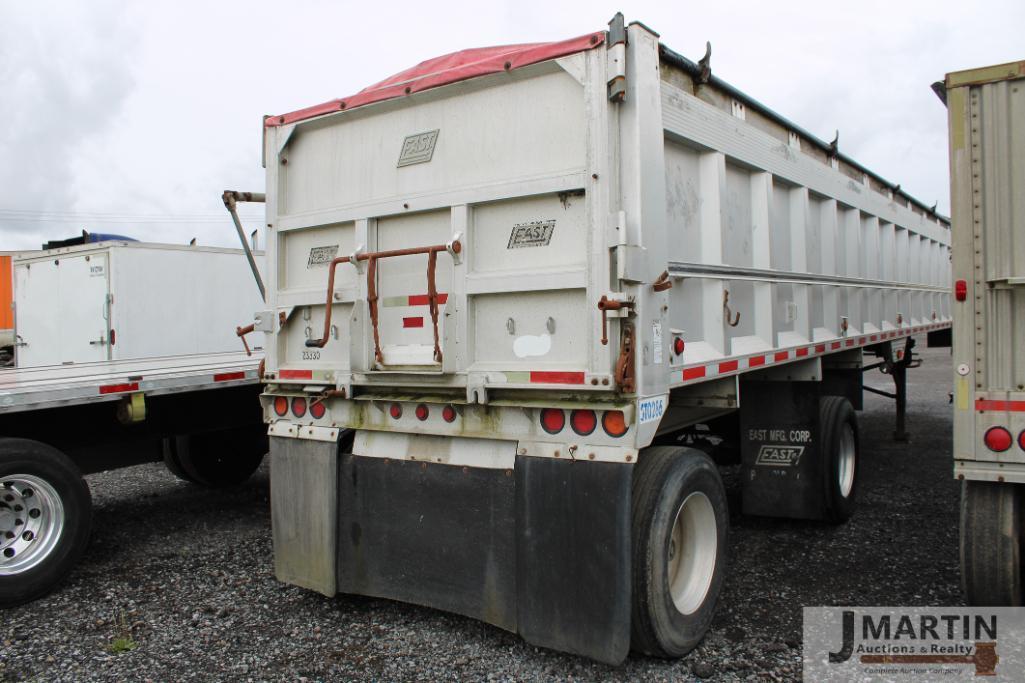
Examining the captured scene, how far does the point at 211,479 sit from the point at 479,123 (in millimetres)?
5206

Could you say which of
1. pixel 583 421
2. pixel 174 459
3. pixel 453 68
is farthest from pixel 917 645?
pixel 174 459

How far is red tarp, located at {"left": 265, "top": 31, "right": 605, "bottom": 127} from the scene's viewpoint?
3.45 m

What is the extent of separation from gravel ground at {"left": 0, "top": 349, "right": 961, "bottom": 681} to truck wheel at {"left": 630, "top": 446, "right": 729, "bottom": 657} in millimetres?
189

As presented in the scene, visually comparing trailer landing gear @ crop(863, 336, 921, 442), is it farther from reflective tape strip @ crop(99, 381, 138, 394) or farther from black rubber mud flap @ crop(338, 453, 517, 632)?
reflective tape strip @ crop(99, 381, 138, 394)

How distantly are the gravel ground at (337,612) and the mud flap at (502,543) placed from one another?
254 mm

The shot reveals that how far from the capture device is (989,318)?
11.3ft

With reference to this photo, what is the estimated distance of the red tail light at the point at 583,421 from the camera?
3.35 metres

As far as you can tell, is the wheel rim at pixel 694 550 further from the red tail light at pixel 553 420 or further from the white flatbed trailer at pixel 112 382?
the white flatbed trailer at pixel 112 382

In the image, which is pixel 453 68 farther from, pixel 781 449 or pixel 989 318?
pixel 781 449

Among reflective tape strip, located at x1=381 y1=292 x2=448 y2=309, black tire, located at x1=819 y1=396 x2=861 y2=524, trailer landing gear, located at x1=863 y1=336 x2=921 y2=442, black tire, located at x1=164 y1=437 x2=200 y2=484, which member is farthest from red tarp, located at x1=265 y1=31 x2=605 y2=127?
trailer landing gear, located at x1=863 y1=336 x2=921 y2=442

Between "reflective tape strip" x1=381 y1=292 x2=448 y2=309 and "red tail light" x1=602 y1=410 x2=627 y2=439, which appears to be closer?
"red tail light" x1=602 y1=410 x2=627 y2=439

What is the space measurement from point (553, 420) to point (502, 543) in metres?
0.64

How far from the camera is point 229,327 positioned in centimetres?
984

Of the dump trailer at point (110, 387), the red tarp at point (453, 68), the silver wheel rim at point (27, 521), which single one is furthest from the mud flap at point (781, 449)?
the silver wheel rim at point (27, 521)
